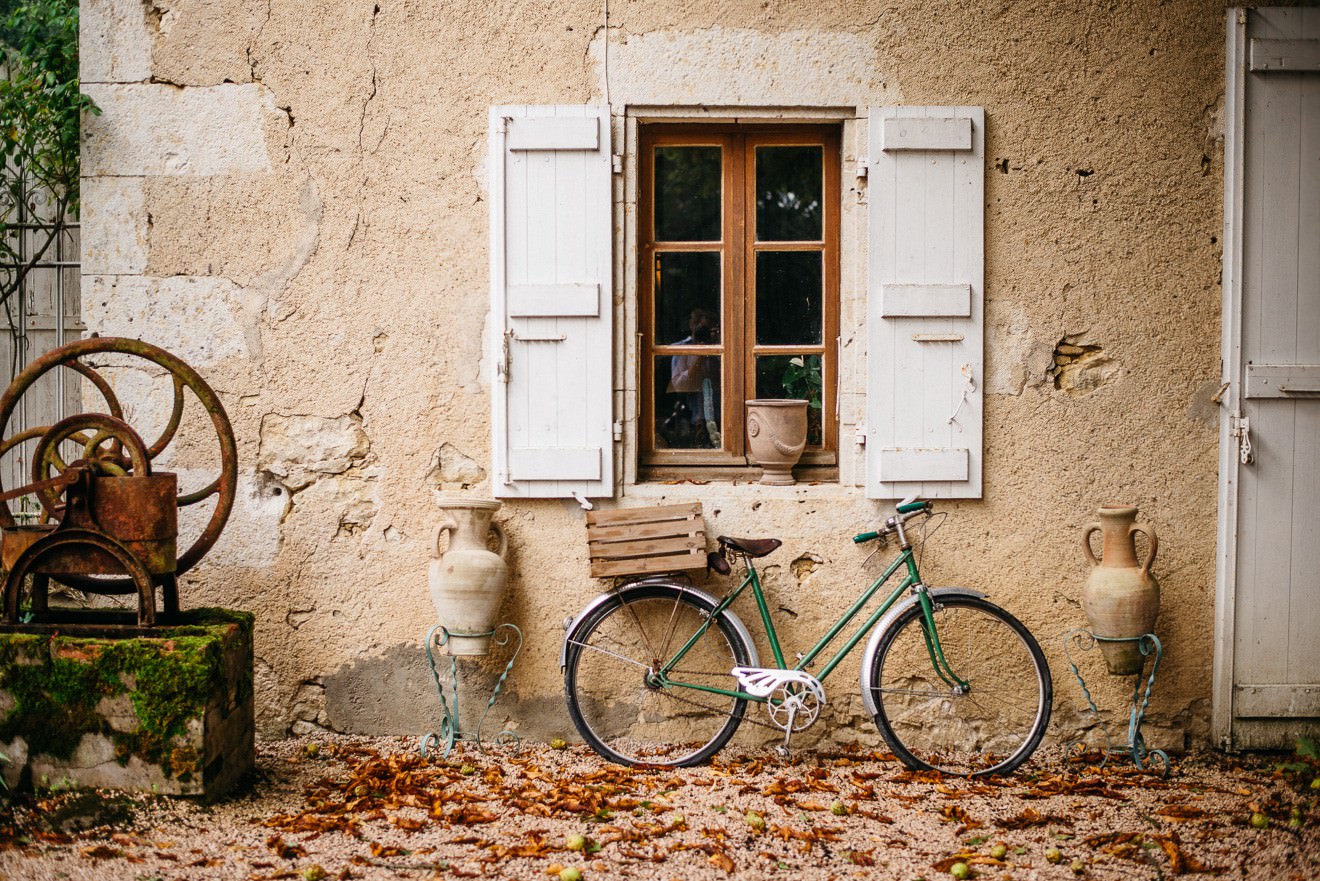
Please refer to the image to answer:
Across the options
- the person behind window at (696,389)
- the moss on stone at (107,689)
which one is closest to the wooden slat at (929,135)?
the person behind window at (696,389)

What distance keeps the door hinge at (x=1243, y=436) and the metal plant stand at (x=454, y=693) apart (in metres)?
2.97

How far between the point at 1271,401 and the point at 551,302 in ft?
9.53

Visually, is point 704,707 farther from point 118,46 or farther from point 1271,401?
point 118,46

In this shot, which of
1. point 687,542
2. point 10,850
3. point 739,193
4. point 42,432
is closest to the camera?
point 10,850

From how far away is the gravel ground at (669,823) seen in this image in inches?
121

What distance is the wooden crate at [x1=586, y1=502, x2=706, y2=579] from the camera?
3998 millimetres

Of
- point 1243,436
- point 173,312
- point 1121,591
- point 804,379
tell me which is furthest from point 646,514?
point 1243,436

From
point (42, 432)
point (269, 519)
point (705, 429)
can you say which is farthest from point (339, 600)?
point (705, 429)

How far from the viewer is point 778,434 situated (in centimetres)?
415

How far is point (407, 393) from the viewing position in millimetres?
4188

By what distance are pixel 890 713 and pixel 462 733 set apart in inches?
68.4

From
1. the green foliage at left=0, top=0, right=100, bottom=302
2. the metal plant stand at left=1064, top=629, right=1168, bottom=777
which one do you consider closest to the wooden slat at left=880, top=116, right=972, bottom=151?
the metal plant stand at left=1064, top=629, right=1168, bottom=777

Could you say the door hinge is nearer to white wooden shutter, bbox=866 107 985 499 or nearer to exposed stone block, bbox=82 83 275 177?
white wooden shutter, bbox=866 107 985 499

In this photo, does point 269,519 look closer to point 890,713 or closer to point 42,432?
point 42,432
